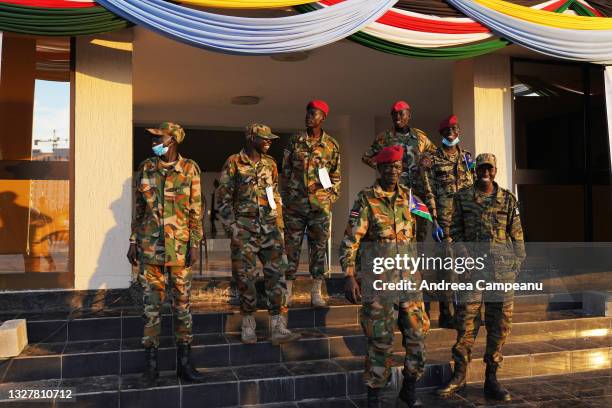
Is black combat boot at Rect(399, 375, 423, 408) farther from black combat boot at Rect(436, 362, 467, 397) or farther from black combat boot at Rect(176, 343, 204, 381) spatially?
black combat boot at Rect(176, 343, 204, 381)

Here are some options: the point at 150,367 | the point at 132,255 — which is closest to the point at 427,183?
the point at 132,255

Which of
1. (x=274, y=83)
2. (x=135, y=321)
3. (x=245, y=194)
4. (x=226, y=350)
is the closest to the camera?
(x=226, y=350)

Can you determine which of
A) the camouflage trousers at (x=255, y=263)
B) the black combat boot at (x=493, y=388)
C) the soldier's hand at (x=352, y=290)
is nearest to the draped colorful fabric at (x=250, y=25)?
the camouflage trousers at (x=255, y=263)

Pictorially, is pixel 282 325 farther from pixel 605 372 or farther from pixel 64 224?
pixel 605 372

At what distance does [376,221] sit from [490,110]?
398cm

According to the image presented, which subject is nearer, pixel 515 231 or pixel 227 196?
pixel 515 231

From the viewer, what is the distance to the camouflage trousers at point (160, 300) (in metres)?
3.81

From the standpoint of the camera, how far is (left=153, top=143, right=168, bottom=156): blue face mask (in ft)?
12.7

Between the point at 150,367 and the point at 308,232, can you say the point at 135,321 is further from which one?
the point at 308,232

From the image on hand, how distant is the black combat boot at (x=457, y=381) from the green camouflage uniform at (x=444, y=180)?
90 cm

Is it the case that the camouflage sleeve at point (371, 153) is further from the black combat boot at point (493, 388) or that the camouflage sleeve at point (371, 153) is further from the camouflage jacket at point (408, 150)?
the black combat boot at point (493, 388)

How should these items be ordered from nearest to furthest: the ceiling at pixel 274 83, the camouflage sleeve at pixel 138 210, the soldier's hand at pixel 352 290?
the soldier's hand at pixel 352 290, the camouflage sleeve at pixel 138 210, the ceiling at pixel 274 83

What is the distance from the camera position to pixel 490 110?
22.1 ft

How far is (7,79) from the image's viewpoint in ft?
18.6
